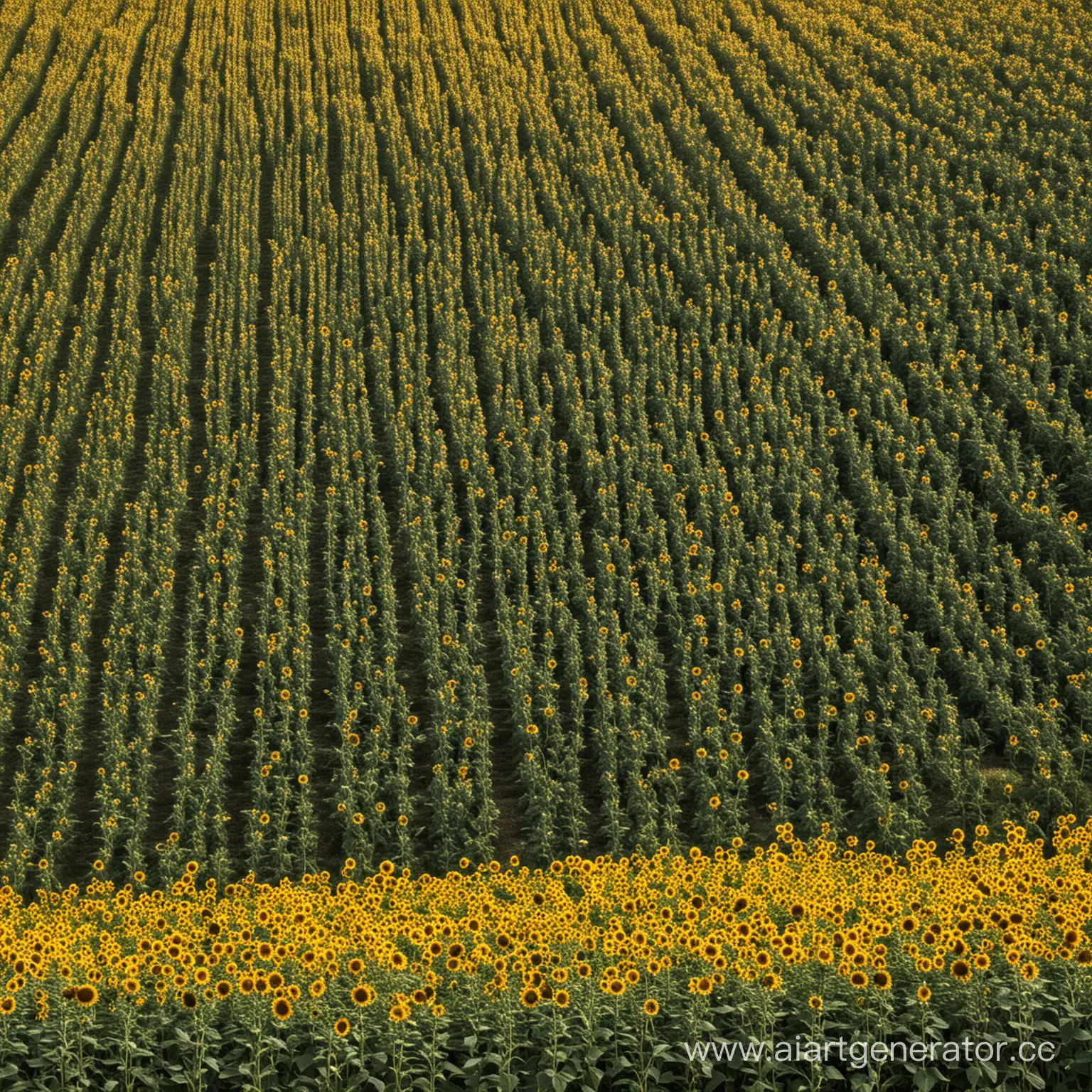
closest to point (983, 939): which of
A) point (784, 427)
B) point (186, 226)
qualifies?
point (784, 427)

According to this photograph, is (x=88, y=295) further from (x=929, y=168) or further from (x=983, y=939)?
(x=983, y=939)

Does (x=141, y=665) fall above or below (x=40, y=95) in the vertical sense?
below

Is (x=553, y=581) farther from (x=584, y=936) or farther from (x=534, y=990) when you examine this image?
(x=534, y=990)

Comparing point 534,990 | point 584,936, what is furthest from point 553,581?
point 534,990

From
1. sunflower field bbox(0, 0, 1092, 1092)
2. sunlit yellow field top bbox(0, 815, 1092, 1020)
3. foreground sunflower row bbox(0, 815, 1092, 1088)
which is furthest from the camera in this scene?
sunflower field bbox(0, 0, 1092, 1092)

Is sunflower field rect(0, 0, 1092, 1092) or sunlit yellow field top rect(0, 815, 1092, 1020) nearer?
sunlit yellow field top rect(0, 815, 1092, 1020)
